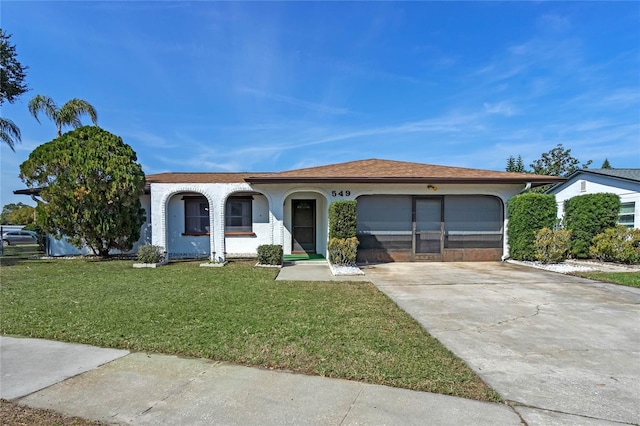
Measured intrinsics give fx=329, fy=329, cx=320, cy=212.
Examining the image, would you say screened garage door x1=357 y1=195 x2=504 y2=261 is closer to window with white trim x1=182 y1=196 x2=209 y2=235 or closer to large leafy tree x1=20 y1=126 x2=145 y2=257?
window with white trim x1=182 y1=196 x2=209 y2=235

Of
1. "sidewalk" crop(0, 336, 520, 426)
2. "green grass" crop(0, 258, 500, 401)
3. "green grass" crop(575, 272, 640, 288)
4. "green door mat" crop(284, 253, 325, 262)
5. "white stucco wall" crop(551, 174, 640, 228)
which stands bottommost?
"green door mat" crop(284, 253, 325, 262)

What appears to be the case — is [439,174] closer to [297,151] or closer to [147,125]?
[297,151]

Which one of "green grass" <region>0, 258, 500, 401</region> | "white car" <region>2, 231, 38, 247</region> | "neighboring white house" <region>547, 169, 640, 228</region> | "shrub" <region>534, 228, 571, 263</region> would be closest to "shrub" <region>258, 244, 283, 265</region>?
"green grass" <region>0, 258, 500, 401</region>

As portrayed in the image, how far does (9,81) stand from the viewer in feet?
50.6

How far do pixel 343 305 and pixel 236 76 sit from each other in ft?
34.8

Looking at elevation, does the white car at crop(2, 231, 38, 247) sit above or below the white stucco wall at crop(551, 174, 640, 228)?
below

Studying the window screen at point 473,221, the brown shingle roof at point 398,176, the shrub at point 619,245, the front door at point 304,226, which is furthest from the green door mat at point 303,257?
the shrub at point 619,245

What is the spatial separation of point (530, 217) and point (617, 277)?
303cm

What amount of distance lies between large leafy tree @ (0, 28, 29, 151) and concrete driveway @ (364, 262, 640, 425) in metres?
18.5

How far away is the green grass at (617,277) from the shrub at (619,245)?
187 cm

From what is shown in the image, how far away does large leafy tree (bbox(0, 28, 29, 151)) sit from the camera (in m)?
15.0

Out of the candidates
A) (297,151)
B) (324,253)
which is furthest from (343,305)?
(297,151)

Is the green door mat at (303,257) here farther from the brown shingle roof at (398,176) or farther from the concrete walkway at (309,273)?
the brown shingle roof at (398,176)

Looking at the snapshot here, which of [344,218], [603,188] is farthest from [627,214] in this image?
[344,218]
